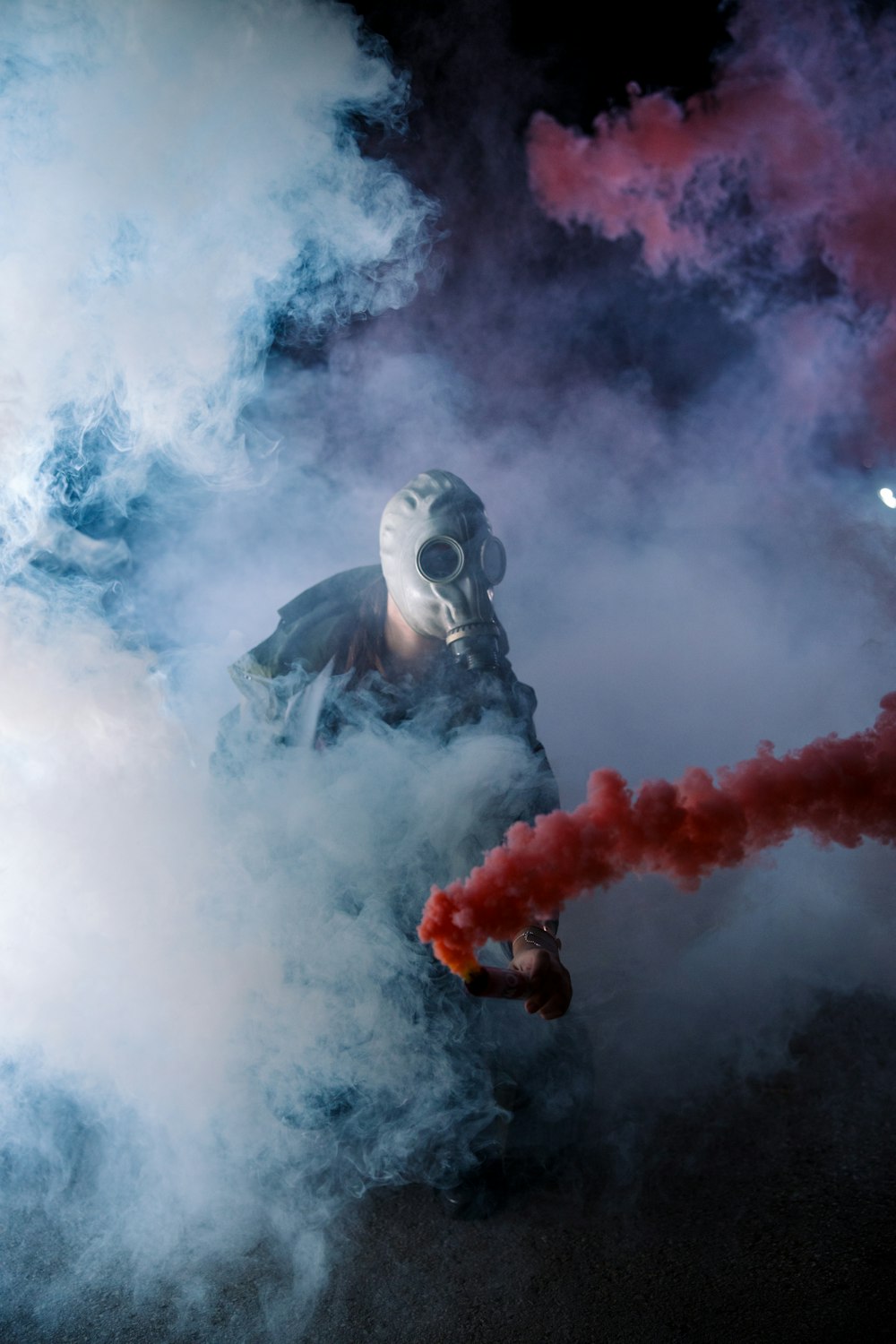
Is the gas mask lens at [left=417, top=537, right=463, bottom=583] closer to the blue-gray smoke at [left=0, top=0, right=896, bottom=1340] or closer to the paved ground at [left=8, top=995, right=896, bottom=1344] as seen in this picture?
the blue-gray smoke at [left=0, top=0, right=896, bottom=1340]

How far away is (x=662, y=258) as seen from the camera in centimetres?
475

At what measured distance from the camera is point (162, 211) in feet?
10.3

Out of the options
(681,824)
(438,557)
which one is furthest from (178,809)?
(681,824)

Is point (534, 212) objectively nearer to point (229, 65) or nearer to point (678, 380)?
point (678, 380)

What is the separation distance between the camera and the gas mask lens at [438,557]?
110 inches

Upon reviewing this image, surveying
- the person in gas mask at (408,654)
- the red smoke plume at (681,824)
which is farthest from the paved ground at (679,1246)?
the person in gas mask at (408,654)

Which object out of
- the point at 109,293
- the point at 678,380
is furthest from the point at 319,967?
the point at 678,380

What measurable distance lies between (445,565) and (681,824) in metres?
1.33

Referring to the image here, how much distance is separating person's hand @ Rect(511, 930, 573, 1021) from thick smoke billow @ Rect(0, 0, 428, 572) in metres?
2.56

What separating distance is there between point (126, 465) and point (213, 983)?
2.20 metres

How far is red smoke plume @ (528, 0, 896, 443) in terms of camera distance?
441 cm

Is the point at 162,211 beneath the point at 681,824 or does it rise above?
above

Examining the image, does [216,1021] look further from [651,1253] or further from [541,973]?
[651,1253]

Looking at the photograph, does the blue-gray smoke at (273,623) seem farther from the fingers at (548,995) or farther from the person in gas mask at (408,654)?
the fingers at (548,995)
